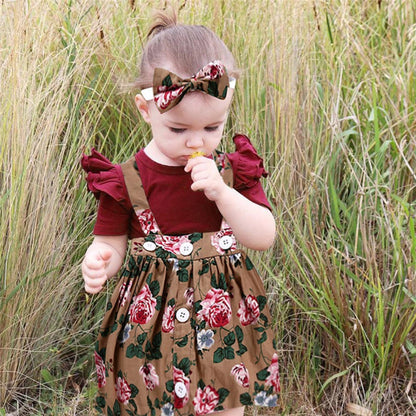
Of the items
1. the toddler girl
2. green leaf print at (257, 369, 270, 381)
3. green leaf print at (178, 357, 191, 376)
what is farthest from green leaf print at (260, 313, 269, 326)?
green leaf print at (178, 357, 191, 376)

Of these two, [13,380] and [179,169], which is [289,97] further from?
[13,380]

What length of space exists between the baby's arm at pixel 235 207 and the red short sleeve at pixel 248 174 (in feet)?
0.14

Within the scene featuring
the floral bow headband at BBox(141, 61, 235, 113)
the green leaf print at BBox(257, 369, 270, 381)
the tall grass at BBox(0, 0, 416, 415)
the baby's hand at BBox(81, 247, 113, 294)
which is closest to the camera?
the floral bow headband at BBox(141, 61, 235, 113)

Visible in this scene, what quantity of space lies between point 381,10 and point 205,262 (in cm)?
158

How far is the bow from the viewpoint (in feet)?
4.88

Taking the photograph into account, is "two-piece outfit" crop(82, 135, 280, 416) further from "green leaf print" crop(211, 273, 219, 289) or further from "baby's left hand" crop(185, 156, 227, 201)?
"baby's left hand" crop(185, 156, 227, 201)

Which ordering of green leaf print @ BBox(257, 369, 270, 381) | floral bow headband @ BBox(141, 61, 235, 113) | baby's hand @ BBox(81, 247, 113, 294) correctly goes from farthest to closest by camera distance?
green leaf print @ BBox(257, 369, 270, 381) → baby's hand @ BBox(81, 247, 113, 294) → floral bow headband @ BBox(141, 61, 235, 113)

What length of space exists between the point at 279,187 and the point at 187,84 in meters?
0.82

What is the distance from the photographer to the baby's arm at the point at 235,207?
1.53 metres

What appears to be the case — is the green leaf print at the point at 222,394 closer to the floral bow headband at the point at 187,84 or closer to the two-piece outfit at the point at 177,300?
the two-piece outfit at the point at 177,300

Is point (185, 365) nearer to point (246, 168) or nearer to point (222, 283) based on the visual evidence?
point (222, 283)

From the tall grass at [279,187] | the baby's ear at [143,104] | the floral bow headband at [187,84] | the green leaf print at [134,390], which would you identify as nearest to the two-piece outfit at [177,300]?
the green leaf print at [134,390]

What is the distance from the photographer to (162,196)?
1653 mm

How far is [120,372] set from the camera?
5.62 feet
